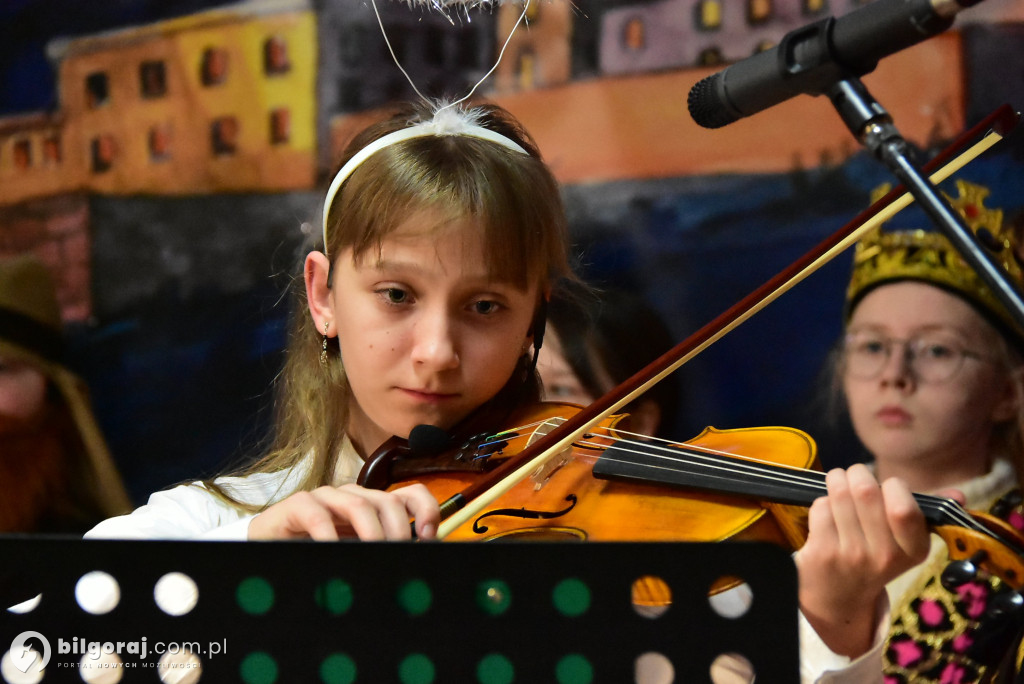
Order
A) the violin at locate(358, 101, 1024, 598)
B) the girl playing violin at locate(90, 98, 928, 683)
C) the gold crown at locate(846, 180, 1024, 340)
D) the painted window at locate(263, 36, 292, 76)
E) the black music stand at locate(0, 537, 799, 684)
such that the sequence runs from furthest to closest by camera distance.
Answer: the painted window at locate(263, 36, 292, 76) → the gold crown at locate(846, 180, 1024, 340) → the girl playing violin at locate(90, 98, 928, 683) → the violin at locate(358, 101, 1024, 598) → the black music stand at locate(0, 537, 799, 684)

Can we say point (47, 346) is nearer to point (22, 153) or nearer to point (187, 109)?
point (22, 153)

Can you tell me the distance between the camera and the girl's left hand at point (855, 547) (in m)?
0.73

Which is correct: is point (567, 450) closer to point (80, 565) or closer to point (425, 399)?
point (425, 399)

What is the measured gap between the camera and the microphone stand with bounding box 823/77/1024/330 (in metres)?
0.58

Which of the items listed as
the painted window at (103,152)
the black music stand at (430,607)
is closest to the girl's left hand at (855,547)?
the black music stand at (430,607)

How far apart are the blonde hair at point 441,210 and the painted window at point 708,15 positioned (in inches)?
12.0

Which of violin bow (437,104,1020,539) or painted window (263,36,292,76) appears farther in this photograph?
painted window (263,36,292,76)

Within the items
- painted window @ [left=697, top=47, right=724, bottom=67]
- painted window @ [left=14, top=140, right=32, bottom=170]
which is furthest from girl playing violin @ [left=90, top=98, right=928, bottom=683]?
painted window @ [left=14, top=140, right=32, bottom=170]

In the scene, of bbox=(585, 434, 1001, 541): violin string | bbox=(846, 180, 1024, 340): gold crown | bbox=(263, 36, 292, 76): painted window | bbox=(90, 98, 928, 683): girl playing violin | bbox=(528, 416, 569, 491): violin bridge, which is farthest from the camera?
bbox=(263, 36, 292, 76): painted window

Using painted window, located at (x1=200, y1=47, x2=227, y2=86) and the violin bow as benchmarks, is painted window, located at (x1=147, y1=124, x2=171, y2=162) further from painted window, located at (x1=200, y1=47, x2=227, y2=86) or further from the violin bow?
the violin bow

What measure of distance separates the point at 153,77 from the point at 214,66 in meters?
0.10

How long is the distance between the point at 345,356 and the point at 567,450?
0.30 metres

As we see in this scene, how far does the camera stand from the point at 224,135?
57.2 inches

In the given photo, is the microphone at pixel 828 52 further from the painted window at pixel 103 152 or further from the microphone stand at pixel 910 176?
the painted window at pixel 103 152
